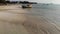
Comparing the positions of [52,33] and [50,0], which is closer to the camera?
[52,33]

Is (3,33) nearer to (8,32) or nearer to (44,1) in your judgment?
(8,32)

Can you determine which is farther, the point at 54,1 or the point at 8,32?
the point at 54,1

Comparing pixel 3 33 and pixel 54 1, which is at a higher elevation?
pixel 3 33

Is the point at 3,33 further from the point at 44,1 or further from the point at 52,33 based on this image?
the point at 44,1

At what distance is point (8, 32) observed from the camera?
507mm

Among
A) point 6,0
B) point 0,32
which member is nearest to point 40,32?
point 0,32

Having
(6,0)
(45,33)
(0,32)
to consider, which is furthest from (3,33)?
(6,0)

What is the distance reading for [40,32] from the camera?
498 mm

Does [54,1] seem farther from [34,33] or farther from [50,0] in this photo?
[34,33]

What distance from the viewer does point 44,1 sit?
3.42 meters

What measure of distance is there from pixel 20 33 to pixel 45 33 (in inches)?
3.1

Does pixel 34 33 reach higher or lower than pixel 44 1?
higher

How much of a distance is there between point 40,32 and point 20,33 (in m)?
0.06

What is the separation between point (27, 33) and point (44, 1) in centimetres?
297
